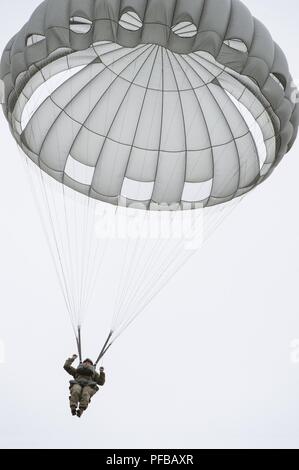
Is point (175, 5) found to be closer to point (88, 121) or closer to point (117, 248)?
point (88, 121)

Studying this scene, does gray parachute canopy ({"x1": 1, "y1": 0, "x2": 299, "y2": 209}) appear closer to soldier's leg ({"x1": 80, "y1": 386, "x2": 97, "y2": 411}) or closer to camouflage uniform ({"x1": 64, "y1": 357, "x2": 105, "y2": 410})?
camouflage uniform ({"x1": 64, "y1": 357, "x2": 105, "y2": 410})

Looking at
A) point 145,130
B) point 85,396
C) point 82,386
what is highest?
point 145,130

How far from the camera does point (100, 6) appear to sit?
452 inches

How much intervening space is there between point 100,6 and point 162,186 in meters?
3.76

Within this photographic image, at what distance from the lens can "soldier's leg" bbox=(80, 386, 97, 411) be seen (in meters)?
11.5

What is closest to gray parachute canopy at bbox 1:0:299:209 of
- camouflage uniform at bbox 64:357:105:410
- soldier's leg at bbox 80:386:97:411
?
camouflage uniform at bbox 64:357:105:410

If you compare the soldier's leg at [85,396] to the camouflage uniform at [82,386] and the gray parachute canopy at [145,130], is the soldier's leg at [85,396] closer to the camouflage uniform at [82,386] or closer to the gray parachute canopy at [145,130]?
the camouflage uniform at [82,386]

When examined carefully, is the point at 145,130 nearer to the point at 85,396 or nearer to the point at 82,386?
the point at 82,386

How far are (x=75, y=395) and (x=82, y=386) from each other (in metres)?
0.22

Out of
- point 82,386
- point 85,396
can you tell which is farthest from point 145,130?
point 85,396

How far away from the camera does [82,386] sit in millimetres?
11820

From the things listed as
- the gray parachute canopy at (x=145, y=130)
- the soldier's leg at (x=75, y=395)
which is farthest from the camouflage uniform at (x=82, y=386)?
the gray parachute canopy at (x=145, y=130)
